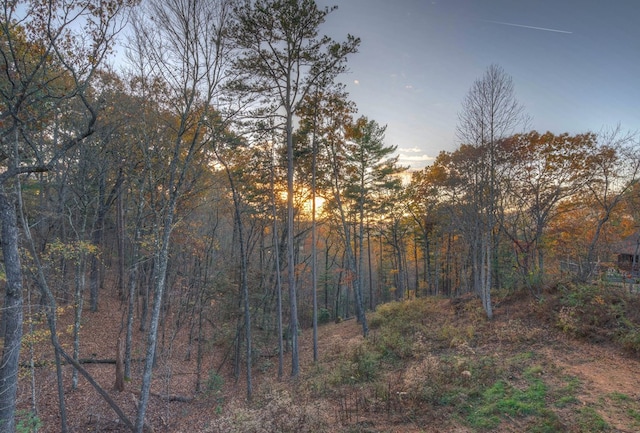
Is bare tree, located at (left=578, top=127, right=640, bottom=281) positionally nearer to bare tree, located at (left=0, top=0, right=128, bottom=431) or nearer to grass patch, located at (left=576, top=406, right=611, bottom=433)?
grass patch, located at (left=576, top=406, right=611, bottom=433)

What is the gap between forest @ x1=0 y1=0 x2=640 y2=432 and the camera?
17.5ft

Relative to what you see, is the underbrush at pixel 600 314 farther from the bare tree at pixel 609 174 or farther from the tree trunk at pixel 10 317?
the tree trunk at pixel 10 317

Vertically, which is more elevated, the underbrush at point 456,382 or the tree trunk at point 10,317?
the tree trunk at point 10,317

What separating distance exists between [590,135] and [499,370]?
11.4m

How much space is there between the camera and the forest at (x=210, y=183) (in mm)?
5336

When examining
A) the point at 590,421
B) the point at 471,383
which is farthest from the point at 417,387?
the point at 590,421

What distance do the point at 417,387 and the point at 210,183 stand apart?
814 centimetres

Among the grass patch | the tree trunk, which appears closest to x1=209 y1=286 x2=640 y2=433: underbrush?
the grass patch

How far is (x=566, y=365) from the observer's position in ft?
21.9

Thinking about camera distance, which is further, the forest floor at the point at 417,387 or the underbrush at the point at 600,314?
the underbrush at the point at 600,314

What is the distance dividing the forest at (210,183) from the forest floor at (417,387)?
0.57 m

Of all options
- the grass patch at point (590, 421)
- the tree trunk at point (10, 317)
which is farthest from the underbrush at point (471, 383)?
the tree trunk at point (10, 317)

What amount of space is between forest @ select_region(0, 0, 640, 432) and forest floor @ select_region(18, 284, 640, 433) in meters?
0.57

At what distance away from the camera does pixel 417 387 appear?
568 centimetres
